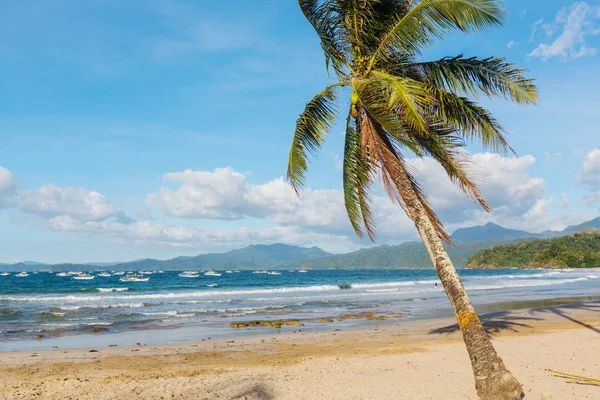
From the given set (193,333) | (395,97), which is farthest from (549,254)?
(395,97)

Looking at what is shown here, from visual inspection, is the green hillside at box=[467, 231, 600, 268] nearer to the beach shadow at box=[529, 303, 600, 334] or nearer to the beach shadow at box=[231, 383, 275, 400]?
the beach shadow at box=[529, 303, 600, 334]

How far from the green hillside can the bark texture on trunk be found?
127994 millimetres

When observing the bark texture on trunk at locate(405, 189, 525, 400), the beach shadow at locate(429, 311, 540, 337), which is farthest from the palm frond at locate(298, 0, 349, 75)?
the beach shadow at locate(429, 311, 540, 337)

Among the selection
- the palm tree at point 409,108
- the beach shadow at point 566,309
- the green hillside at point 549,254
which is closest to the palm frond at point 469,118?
the palm tree at point 409,108

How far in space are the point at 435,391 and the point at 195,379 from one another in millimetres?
5047

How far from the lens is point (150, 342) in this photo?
1686 centimetres

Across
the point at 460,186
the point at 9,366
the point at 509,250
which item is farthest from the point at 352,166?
the point at 509,250

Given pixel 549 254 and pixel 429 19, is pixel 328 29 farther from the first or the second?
pixel 549 254

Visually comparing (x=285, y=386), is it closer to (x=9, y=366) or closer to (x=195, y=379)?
(x=195, y=379)

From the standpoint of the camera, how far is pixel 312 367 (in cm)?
1139

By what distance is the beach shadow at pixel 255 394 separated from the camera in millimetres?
8688

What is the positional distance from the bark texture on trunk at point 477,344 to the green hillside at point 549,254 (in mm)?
127994

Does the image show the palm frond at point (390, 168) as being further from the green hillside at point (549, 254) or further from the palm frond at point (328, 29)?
the green hillside at point (549, 254)

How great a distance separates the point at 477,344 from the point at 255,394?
418cm
